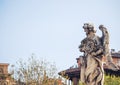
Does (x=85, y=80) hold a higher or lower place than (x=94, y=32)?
lower

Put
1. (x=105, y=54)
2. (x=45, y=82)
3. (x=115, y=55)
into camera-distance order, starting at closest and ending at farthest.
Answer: (x=105, y=54)
(x=45, y=82)
(x=115, y=55)

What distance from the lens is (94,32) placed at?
16.5 metres

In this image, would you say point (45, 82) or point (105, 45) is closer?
point (105, 45)

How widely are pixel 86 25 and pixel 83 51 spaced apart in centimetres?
84

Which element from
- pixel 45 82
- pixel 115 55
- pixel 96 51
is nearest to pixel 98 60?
pixel 96 51

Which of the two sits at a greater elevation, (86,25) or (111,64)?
(86,25)

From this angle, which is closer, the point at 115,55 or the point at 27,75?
the point at 27,75

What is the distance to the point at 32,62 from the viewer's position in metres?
46.5

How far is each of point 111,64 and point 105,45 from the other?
612mm

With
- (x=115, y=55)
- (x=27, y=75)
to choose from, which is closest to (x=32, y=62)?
(x=27, y=75)

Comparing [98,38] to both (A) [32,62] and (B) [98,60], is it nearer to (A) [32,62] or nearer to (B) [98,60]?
(B) [98,60]

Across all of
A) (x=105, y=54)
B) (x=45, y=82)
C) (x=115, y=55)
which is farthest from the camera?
(x=115, y=55)

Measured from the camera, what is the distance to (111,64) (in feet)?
51.9

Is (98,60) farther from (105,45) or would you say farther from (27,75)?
(27,75)
